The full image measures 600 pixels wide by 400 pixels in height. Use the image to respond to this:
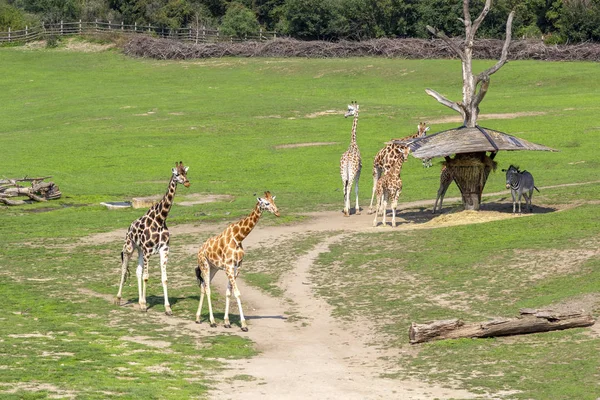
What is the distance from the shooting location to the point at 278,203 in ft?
125

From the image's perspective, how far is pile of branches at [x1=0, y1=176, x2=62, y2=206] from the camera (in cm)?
3906

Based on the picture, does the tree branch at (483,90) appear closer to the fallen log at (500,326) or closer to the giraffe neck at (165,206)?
the giraffe neck at (165,206)

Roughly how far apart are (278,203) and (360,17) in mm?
62530

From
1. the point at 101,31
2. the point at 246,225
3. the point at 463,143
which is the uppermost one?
the point at 101,31

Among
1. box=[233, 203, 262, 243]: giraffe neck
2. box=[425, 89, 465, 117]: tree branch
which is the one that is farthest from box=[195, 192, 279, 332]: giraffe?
box=[425, 89, 465, 117]: tree branch

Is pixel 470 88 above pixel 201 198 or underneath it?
above

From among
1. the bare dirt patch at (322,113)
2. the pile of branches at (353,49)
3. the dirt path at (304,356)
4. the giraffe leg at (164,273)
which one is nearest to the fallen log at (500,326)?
the dirt path at (304,356)

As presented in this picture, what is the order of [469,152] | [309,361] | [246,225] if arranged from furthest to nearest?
[469,152]
[246,225]
[309,361]

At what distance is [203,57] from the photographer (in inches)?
3529

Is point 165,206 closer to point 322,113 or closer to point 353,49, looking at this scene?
point 322,113

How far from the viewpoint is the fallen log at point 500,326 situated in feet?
60.4

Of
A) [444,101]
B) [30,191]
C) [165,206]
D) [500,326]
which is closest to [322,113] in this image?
[30,191]

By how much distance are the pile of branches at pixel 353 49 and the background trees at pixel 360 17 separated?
6596mm

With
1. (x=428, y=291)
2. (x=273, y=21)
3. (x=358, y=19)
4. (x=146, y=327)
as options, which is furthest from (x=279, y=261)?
(x=273, y=21)
